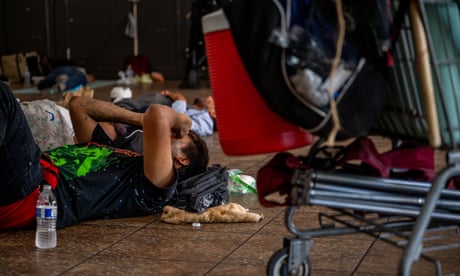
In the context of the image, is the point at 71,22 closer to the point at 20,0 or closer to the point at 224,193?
the point at 20,0

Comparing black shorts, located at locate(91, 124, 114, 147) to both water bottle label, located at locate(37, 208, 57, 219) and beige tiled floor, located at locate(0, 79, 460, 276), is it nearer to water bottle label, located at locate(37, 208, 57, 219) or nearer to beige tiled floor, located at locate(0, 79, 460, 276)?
beige tiled floor, located at locate(0, 79, 460, 276)

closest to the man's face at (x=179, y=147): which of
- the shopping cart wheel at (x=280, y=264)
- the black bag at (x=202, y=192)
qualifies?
the black bag at (x=202, y=192)

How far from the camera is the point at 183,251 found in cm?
388

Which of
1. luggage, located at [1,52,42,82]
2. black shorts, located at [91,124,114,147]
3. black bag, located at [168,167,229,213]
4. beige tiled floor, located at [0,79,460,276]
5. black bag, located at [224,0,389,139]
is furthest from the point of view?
luggage, located at [1,52,42,82]

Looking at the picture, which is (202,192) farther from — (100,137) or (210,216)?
(100,137)

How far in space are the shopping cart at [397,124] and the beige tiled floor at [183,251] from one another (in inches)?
26.9

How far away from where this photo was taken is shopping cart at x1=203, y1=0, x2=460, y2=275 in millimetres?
2635

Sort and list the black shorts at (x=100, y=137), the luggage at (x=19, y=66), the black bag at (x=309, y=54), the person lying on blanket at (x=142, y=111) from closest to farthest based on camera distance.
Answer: the black bag at (x=309, y=54)
the black shorts at (x=100, y=137)
the person lying on blanket at (x=142, y=111)
the luggage at (x=19, y=66)

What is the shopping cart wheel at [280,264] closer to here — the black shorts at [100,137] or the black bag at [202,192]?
the black bag at [202,192]

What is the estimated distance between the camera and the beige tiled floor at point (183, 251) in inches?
141

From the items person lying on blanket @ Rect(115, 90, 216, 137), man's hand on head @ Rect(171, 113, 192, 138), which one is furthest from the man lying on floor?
person lying on blanket @ Rect(115, 90, 216, 137)

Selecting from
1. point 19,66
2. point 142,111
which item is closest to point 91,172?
point 142,111

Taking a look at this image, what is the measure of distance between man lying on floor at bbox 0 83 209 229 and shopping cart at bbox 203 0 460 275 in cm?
142

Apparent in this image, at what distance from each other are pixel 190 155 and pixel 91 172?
69 cm
